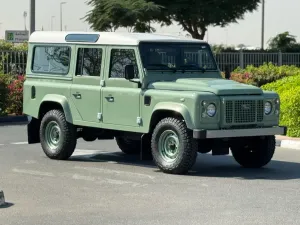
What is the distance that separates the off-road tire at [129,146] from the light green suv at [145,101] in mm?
19

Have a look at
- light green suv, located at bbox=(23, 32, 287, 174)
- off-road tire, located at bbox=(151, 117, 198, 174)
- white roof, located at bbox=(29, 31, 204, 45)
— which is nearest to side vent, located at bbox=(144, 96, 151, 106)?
light green suv, located at bbox=(23, 32, 287, 174)

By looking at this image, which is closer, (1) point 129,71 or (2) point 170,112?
(2) point 170,112

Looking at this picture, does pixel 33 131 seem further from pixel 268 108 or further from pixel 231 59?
pixel 231 59

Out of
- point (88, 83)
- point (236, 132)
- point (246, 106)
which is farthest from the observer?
point (88, 83)

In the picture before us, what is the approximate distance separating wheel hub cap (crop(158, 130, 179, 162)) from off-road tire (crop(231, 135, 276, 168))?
130 cm

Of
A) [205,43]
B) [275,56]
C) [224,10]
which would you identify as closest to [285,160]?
[205,43]

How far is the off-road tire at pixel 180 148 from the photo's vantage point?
12523 mm

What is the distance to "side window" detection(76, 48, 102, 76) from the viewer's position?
1417 cm

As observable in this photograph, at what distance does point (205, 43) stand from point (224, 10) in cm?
4061

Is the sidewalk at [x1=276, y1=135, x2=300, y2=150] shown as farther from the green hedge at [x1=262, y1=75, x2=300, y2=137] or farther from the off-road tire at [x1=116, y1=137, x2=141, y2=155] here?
the off-road tire at [x1=116, y1=137, x2=141, y2=155]

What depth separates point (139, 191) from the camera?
1131 centimetres

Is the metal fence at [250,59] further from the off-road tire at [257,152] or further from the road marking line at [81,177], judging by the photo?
the road marking line at [81,177]

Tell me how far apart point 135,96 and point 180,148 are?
4.11 feet

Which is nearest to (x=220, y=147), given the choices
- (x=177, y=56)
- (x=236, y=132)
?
(x=236, y=132)
